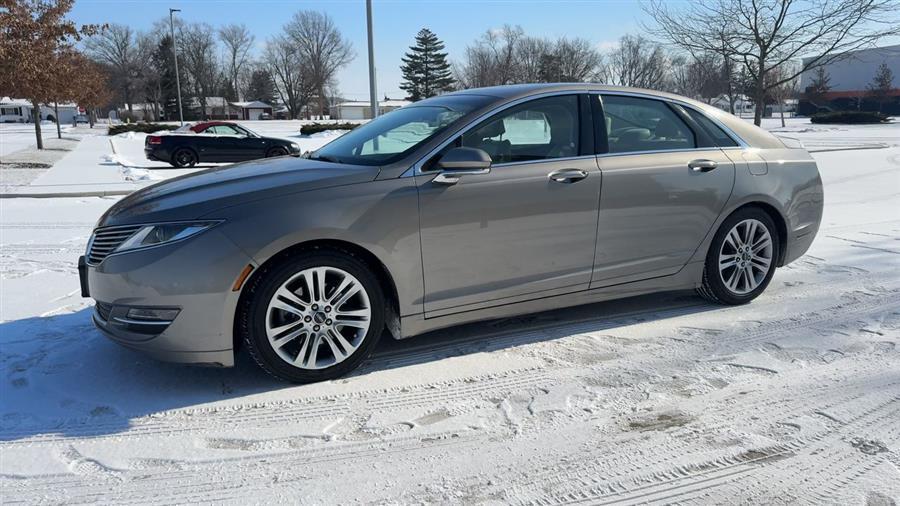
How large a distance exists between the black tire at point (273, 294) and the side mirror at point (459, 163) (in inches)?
27.1

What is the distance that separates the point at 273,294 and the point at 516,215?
1.48 metres

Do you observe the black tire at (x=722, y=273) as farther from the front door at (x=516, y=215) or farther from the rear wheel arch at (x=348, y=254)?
the rear wheel arch at (x=348, y=254)

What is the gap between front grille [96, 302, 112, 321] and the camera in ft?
11.6

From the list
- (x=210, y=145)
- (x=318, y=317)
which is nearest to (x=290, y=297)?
(x=318, y=317)

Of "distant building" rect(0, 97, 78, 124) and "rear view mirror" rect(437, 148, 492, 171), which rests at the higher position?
"distant building" rect(0, 97, 78, 124)

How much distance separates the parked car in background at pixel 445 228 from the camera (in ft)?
11.0

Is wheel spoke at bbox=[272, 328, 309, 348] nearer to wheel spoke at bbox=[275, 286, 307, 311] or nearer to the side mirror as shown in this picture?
wheel spoke at bbox=[275, 286, 307, 311]

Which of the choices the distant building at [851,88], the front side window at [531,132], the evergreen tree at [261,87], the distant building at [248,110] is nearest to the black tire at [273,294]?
the front side window at [531,132]

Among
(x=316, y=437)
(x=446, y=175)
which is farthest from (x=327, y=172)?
(x=316, y=437)

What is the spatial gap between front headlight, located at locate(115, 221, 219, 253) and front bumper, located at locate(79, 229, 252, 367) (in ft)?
0.14

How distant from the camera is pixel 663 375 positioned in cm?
374

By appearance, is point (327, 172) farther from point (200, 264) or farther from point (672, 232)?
point (672, 232)

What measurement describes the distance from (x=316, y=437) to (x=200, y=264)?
1.03 metres

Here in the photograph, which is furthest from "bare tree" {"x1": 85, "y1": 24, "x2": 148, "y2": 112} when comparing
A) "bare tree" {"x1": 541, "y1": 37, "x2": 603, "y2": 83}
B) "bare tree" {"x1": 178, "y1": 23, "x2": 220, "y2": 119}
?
"bare tree" {"x1": 541, "y1": 37, "x2": 603, "y2": 83}
